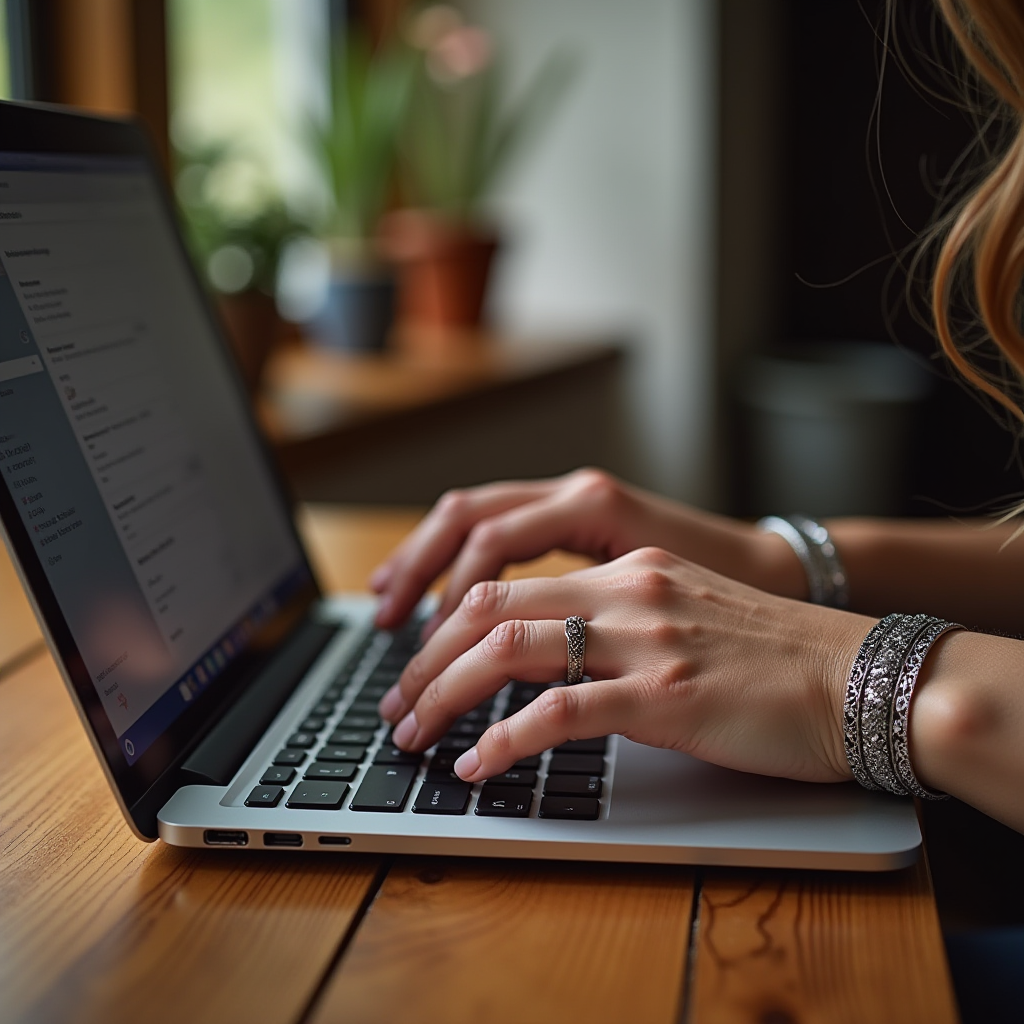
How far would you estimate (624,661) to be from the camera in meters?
0.55

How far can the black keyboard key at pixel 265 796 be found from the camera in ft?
1.68

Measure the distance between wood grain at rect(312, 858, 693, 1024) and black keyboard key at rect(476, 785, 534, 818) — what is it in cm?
2

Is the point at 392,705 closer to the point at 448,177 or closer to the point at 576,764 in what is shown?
the point at 576,764

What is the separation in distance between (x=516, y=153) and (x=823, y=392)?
85cm

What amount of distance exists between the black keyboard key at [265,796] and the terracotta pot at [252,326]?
3.21ft

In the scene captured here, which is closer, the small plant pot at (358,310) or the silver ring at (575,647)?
the silver ring at (575,647)

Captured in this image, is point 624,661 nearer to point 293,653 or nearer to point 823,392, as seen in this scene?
point 293,653

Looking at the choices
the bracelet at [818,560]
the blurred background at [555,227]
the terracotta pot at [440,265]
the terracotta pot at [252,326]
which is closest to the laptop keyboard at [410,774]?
the bracelet at [818,560]

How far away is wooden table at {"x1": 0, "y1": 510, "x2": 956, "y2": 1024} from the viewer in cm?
40

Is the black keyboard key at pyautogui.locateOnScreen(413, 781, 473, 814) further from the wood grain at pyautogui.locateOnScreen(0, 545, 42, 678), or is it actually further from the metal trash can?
the metal trash can

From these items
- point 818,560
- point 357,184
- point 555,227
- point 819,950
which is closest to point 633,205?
point 555,227

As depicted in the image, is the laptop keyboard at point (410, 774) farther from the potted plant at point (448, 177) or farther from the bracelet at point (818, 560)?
the potted plant at point (448, 177)

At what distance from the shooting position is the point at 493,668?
0.55 meters

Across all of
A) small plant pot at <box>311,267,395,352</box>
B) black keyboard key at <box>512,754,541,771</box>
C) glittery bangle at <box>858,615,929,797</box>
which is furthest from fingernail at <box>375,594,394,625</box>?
small plant pot at <box>311,267,395,352</box>
